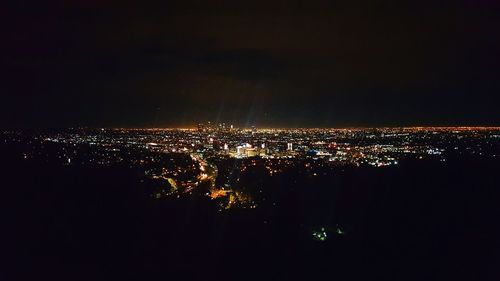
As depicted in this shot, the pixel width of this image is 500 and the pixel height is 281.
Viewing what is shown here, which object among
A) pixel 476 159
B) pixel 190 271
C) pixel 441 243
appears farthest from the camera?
pixel 476 159

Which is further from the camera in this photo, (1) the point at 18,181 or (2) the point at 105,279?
(1) the point at 18,181

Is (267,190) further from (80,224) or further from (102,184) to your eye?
(80,224)

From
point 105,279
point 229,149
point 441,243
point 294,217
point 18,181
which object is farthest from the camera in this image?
point 229,149

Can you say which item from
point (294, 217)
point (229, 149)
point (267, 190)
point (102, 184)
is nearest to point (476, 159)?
point (267, 190)

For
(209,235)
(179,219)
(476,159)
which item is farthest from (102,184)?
(476,159)

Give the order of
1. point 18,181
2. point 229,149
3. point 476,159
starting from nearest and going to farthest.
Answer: point 18,181 < point 476,159 < point 229,149

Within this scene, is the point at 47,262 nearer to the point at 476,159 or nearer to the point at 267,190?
the point at 267,190
